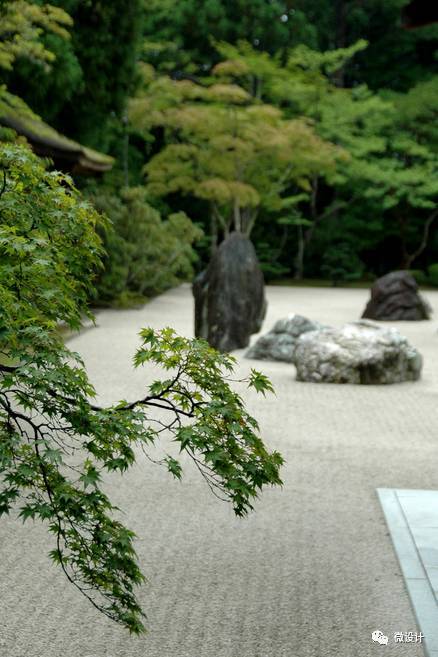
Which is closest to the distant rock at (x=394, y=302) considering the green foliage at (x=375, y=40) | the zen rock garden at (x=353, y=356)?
the zen rock garden at (x=353, y=356)

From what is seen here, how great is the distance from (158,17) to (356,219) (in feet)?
27.0

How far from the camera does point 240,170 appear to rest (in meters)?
24.7

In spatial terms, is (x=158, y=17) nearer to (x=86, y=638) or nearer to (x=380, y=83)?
(x=380, y=83)

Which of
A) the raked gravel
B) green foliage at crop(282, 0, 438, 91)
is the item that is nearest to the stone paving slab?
the raked gravel

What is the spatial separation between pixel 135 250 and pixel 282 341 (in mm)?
8117

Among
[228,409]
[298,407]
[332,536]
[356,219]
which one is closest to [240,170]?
[356,219]

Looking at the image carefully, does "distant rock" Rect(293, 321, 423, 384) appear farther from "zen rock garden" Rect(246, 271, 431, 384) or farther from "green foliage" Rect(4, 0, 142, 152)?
"green foliage" Rect(4, 0, 142, 152)

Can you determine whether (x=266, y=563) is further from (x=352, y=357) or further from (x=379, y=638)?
(x=352, y=357)

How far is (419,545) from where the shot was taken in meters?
4.72

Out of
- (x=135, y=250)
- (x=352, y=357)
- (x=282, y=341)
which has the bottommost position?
(x=135, y=250)

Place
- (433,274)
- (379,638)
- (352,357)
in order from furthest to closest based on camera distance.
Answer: (433,274), (352,357), (379,638)

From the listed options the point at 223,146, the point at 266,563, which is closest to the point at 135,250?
the point at 223,146

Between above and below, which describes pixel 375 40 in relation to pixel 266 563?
above

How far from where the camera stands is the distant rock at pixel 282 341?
11.1 metres
